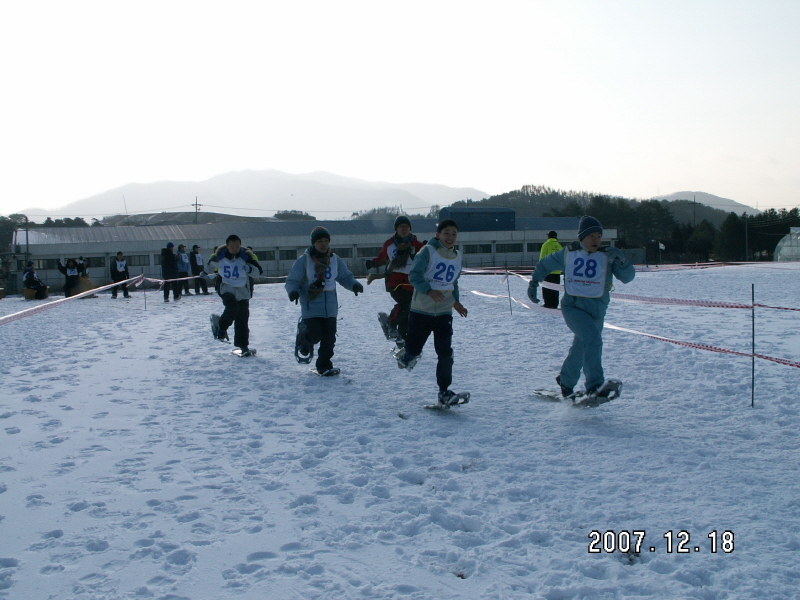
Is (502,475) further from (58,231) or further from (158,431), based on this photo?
(58,231)

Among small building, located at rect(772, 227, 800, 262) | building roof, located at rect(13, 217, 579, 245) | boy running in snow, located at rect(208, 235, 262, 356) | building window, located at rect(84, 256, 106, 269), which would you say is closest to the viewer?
boy running in snow, located at rect(208, 235, 262, 356)

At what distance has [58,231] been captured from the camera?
194 feet

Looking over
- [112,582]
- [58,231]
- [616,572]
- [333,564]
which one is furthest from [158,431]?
[58,231]

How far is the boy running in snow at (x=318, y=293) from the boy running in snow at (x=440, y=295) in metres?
1.62

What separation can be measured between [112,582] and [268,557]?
703 mm

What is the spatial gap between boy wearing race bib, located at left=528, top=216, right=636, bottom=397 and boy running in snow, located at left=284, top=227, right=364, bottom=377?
2.62 metres

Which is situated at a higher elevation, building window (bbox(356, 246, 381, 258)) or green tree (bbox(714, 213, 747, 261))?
green tree (bbox(714, 213, 747, 261))

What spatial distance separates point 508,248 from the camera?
2395 inches

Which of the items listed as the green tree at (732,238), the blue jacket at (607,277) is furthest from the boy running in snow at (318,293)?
the green tree at (732,238)

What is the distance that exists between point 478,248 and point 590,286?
5536 centimetres

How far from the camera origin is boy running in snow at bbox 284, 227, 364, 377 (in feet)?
23.5

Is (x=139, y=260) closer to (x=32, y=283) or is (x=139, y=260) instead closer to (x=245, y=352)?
(x=32, y=283)

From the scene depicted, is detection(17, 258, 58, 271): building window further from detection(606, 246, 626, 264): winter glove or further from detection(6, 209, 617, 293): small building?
detection(606, 246, 626, 264): winter glove

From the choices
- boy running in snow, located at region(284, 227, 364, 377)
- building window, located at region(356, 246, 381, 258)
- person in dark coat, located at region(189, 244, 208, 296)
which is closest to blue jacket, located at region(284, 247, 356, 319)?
boy running in snow, located at region(284, 227, 364, 377)
